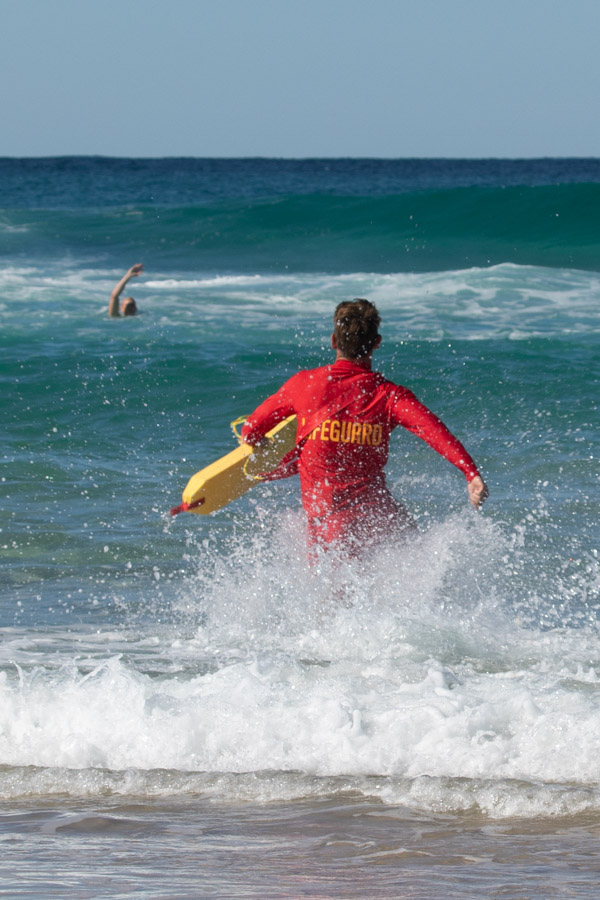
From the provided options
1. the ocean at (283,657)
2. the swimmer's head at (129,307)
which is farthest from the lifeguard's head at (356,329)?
the swimmer's head at (129,307)

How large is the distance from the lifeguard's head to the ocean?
0.84 metres

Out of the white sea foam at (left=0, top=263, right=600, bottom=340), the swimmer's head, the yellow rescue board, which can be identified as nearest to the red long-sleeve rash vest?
the yellow rescue board

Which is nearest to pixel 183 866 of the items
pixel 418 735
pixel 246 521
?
pixel 418 735

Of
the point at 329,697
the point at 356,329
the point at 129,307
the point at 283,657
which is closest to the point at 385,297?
the point at 129,307

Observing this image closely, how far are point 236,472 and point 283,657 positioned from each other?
0.92 m

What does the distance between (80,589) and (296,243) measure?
80.3ft

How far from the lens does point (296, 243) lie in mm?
29750

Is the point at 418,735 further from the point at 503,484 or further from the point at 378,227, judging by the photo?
the point at 378,227

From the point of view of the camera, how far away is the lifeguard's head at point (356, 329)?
15.4ft

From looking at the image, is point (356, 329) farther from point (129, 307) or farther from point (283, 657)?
point (129, 307)

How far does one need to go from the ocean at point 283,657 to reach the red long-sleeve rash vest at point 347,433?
226mm

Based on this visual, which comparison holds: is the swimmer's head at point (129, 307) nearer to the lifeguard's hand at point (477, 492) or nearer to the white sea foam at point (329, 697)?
the white sea foam at point (329, 697)

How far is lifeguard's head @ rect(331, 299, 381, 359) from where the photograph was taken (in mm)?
4684

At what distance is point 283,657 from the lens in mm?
4836
